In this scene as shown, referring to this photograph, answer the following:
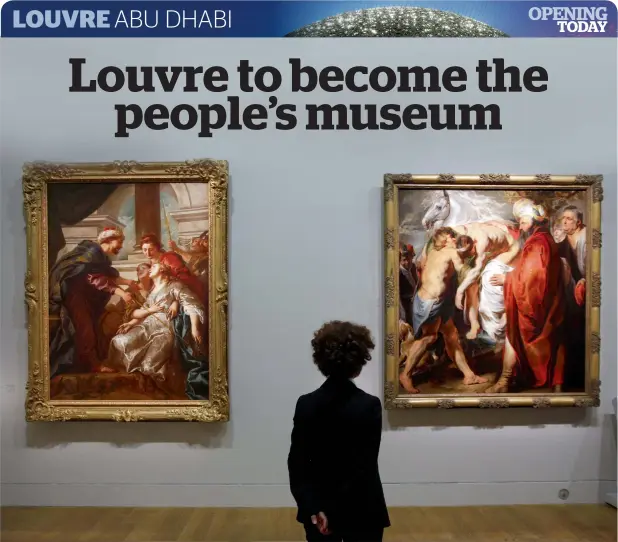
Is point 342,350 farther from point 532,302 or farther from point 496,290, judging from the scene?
point 532,302

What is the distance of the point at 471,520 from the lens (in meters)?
7.28

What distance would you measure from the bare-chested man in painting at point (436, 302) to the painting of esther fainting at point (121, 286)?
6.97 feet

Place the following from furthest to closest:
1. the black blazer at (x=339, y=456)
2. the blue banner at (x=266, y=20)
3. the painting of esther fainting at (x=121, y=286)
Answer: the blue banner at (x=266, y=20), the painting of esther fainting at (x=121, y=286), the black blazer at (x=339, y=456)

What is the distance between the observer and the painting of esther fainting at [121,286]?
25.0ft

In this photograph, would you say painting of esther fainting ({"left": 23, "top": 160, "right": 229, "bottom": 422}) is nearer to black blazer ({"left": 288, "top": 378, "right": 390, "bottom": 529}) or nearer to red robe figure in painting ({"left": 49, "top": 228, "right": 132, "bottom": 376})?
red robe figure in painting ({"left": 49, "top": 228, "right": 132, "bottom": 376})

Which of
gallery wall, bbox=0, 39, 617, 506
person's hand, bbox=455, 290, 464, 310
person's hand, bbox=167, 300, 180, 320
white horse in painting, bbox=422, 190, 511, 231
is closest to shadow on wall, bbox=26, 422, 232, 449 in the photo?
gallery wall, bbox=0, 39, 617, 506

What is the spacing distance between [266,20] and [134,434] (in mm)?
4698

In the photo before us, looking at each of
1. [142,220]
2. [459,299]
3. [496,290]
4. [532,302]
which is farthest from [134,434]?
[532,302]

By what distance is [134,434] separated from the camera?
7.71 meters

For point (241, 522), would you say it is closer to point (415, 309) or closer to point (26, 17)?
point (415, 309)

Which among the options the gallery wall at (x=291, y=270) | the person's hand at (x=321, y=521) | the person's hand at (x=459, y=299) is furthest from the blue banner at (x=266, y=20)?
the person's hand at (x=321, y=521)

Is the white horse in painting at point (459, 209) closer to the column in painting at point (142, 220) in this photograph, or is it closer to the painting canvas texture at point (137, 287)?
the painting canvas texture at point (137, 287)

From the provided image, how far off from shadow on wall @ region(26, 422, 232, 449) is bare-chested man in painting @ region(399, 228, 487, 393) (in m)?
2.09

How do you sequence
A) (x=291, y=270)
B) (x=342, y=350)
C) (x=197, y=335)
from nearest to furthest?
(x=342, y=350) < (x=197, y=335) < (x=291, y=270)
